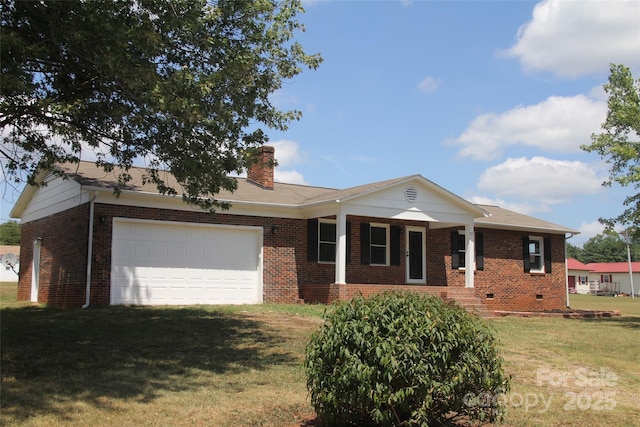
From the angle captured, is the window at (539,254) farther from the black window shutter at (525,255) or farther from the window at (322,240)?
the window at (322,240)

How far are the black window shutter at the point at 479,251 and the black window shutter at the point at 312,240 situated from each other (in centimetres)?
680

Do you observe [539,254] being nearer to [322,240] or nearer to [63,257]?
[322,240]

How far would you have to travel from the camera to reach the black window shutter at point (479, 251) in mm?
22562

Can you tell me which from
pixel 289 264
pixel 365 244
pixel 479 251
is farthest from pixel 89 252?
pixel 479 251

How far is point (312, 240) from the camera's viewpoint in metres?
19.4

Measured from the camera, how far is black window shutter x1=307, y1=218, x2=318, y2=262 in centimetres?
1931

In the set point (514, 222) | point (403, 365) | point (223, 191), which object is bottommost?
point (403, 365)

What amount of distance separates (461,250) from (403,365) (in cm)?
1770

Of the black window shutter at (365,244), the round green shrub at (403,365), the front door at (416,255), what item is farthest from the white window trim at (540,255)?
the round green shrub at (403,365)

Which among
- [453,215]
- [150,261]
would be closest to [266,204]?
[150,261]

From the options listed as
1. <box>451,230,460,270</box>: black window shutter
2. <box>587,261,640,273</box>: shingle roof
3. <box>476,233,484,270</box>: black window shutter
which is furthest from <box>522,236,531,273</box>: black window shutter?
<box>587,261,640,273</box>: shingle roof

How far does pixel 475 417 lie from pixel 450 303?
1.14 meters

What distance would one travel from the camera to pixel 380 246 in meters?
21.0

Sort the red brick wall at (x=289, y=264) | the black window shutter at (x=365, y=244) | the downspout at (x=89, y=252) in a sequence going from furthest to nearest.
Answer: the black window shutter at (x=365, y=244), the red brick wall at (x=289, y=264), the downspout at (x=89, y=252)
